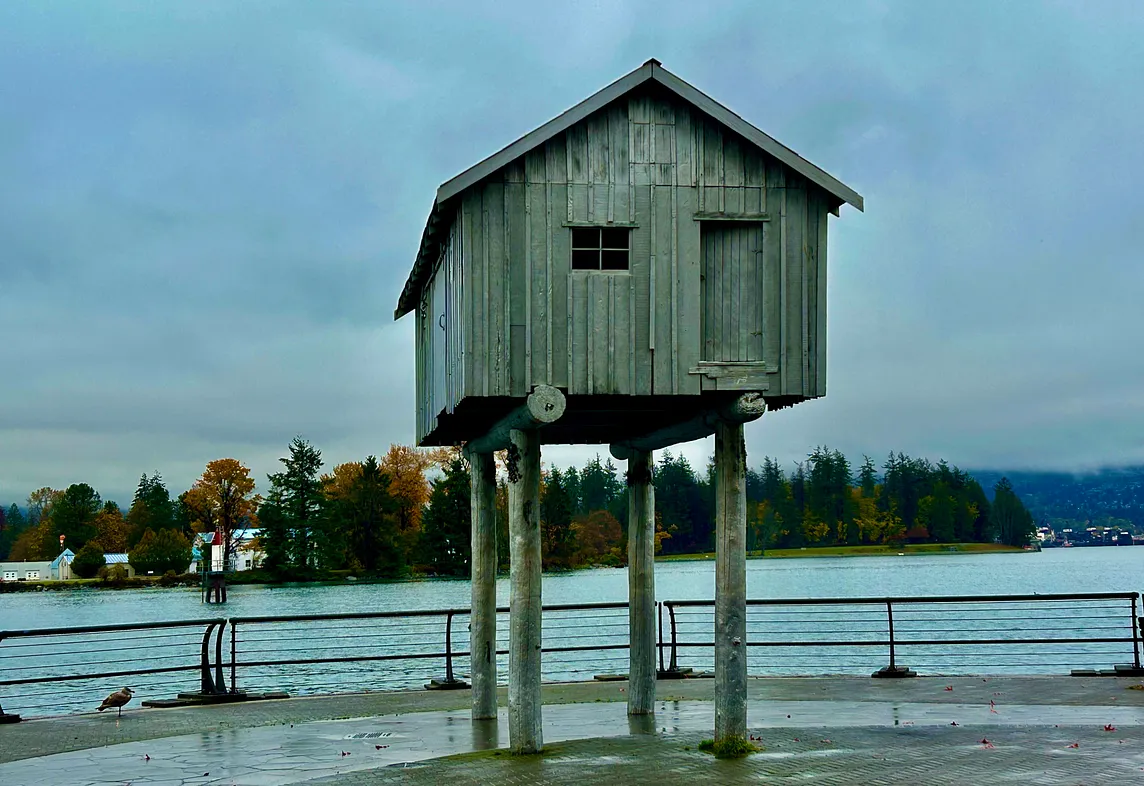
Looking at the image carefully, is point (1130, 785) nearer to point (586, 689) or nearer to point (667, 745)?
point (667, 745)

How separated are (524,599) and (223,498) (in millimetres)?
92595

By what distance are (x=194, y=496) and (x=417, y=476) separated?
59.2 ft

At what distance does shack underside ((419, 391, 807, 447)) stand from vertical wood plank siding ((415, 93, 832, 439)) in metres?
0.39

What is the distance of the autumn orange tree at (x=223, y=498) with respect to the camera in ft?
332

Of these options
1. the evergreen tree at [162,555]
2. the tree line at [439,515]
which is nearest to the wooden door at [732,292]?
the tree line at [439,515]

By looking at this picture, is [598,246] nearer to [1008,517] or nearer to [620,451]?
[620,451]

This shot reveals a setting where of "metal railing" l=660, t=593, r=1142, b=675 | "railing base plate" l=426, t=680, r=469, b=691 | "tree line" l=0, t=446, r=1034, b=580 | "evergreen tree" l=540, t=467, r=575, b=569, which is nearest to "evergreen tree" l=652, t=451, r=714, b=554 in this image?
"tree line" l=0, t=446, r=1034, b=580

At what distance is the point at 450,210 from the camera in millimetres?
14055

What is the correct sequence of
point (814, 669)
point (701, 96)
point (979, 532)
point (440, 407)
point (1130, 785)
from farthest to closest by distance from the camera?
point (979, 532) → point (814, 669) → point (440, 407) → point (701, 96) → point (1130, 785)

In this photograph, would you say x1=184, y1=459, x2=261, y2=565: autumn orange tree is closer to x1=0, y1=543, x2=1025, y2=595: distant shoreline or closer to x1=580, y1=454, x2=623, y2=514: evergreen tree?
x1=0, y1=543, x2=1025, y2=595: distant shoreline

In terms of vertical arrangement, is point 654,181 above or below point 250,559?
above

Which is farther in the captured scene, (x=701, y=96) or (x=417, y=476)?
(x=417, y=476)

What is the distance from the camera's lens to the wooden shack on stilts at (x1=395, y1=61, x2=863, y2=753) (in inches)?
534

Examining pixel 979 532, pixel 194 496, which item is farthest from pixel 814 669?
pixel 979 532
